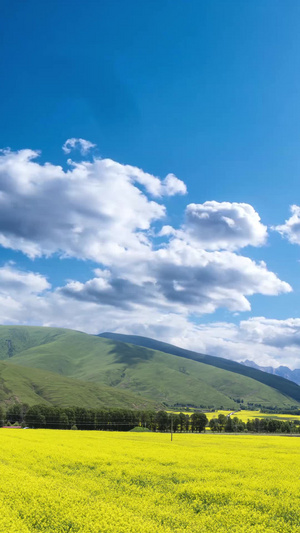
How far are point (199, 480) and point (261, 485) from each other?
223 inches

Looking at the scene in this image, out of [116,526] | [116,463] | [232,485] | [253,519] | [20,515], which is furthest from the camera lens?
[116,463]

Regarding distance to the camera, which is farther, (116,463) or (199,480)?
(116,463)

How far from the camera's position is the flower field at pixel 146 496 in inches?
898

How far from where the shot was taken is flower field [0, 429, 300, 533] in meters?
22.8

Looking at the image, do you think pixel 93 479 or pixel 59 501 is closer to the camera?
pixel 59 501

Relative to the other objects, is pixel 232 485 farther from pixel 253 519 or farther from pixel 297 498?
pixel 253 519

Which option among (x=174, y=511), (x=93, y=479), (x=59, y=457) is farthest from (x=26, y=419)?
(x=174, y=511)

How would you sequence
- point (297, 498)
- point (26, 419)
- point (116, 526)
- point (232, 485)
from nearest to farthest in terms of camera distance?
point (116, 526)
point (297, 498)
point (232, 485)
point (26, 419)

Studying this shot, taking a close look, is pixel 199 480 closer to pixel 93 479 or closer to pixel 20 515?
pixel 93 479

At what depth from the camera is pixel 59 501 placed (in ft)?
84.8

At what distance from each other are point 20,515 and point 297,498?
21737 millimetres

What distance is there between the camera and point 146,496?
2927 centimetres

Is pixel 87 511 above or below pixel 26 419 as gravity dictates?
above

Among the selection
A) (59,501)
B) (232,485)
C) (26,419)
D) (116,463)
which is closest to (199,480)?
(232,485)
